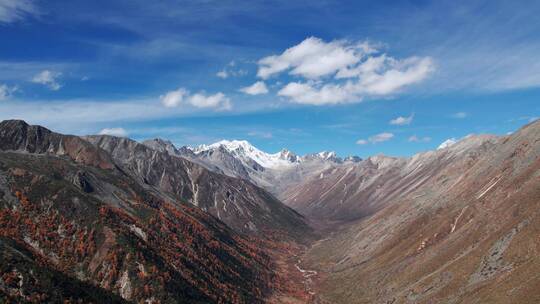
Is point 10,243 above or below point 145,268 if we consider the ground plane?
above

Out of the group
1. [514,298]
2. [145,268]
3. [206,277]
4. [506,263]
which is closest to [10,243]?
[145,268]

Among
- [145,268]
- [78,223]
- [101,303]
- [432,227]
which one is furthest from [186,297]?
[432,227]

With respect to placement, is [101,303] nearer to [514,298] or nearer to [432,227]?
[514,298]

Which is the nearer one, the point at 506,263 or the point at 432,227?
the point at 506,263

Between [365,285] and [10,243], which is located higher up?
[10,243]

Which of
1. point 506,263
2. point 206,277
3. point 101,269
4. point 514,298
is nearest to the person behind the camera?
point 514,298

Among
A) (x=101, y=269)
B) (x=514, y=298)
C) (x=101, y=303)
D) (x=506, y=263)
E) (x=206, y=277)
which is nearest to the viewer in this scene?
(x=101, y=303)

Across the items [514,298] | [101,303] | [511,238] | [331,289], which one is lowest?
[331,289]

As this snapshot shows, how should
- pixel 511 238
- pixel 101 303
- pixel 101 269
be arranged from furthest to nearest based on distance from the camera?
pixel 101 269
pixel 511 238
pixel 101 303

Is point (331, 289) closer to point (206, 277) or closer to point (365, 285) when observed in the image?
point (365, 285)
